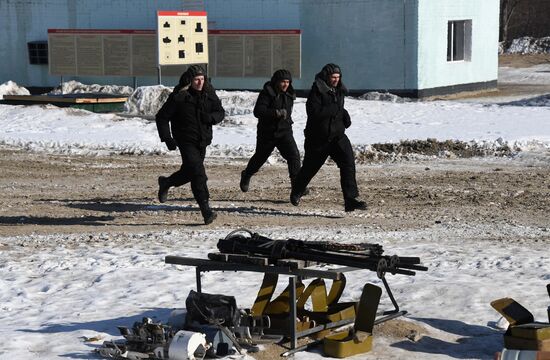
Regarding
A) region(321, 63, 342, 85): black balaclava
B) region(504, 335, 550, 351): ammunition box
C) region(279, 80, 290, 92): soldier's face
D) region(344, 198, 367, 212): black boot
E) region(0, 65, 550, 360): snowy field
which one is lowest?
region(0, 65, 550, 360): snowy field

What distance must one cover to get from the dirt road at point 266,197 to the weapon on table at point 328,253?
15.1 feet

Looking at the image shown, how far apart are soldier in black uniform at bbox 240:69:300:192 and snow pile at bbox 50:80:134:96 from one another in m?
17.3

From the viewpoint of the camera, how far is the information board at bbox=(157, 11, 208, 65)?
28078 mm

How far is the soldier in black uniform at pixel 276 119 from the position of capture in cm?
1388

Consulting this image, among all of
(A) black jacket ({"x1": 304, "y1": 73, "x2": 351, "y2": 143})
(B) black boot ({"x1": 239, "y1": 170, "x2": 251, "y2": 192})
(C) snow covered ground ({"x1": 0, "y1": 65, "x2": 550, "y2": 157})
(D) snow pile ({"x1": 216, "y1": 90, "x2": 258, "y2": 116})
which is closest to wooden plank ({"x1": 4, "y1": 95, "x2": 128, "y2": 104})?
(C) snow covered ground ({"x1": 0, "y1": 65, "x2": 550, "y2": 157})

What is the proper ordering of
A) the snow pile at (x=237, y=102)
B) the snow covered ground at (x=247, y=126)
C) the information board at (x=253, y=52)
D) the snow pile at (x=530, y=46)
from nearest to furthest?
the snow covered ground at (x=247, y=126)
the snow pile at (x=237, y=102)
the information board at (x=253, y=52)
the snow pile at (x=530, y=46)

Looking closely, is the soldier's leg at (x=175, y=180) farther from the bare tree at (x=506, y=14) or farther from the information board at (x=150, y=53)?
the bare tree at (x=506, y=14)

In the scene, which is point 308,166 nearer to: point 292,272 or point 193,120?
point 193,120

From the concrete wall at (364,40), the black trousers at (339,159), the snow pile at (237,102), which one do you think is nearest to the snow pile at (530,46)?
the concrete wall at (364,40)

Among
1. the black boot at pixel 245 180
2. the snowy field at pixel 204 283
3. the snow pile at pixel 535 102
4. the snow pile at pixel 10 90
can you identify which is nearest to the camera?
the snowy field at pixel 204 283

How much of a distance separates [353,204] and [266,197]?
1.96 meters

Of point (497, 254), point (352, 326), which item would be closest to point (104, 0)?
point (497, 254)

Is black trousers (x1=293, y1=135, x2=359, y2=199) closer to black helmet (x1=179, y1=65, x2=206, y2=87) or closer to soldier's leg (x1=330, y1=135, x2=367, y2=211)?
soldier's leg (x1=330, y1=135, x2=367, y2=211)

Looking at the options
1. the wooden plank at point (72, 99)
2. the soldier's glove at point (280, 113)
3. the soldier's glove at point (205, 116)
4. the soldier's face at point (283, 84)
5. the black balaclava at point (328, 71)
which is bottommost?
the wooden plank at point (72, 99)
